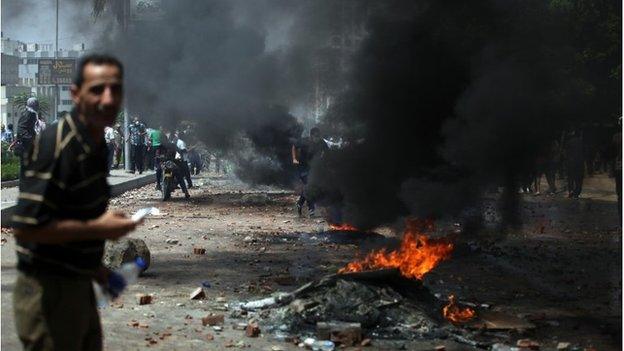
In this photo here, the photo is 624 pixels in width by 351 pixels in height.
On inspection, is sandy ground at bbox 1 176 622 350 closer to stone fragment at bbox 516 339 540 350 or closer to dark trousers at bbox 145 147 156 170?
stone fragment at bbox 516 339 540 350

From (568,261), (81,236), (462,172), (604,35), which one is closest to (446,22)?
(462,172)

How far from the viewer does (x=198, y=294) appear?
7.27m

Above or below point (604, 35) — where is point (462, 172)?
below

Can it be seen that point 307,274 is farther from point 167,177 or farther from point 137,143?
point 137,143

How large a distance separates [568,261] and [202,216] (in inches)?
264

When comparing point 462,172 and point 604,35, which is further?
point 604,35

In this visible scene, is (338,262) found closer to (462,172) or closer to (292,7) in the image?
(462,172)

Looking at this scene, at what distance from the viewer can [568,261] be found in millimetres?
10227

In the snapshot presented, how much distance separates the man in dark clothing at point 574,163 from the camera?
65.7 ft

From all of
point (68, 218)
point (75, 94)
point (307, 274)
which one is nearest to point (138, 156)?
point (307, 274)

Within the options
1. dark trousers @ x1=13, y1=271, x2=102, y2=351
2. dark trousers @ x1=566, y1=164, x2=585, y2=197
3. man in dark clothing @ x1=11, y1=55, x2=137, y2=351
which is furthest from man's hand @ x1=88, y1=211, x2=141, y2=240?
dark trousers @ x1=566, y1=164, x2=585, y2=197

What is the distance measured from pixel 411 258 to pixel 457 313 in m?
1.52

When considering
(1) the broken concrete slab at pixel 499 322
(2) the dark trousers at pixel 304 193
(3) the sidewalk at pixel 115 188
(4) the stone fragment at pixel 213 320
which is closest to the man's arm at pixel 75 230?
(4) the stone fragment at pixel 213 320

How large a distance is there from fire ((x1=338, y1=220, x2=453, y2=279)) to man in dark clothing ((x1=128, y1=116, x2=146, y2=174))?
1680 cm
